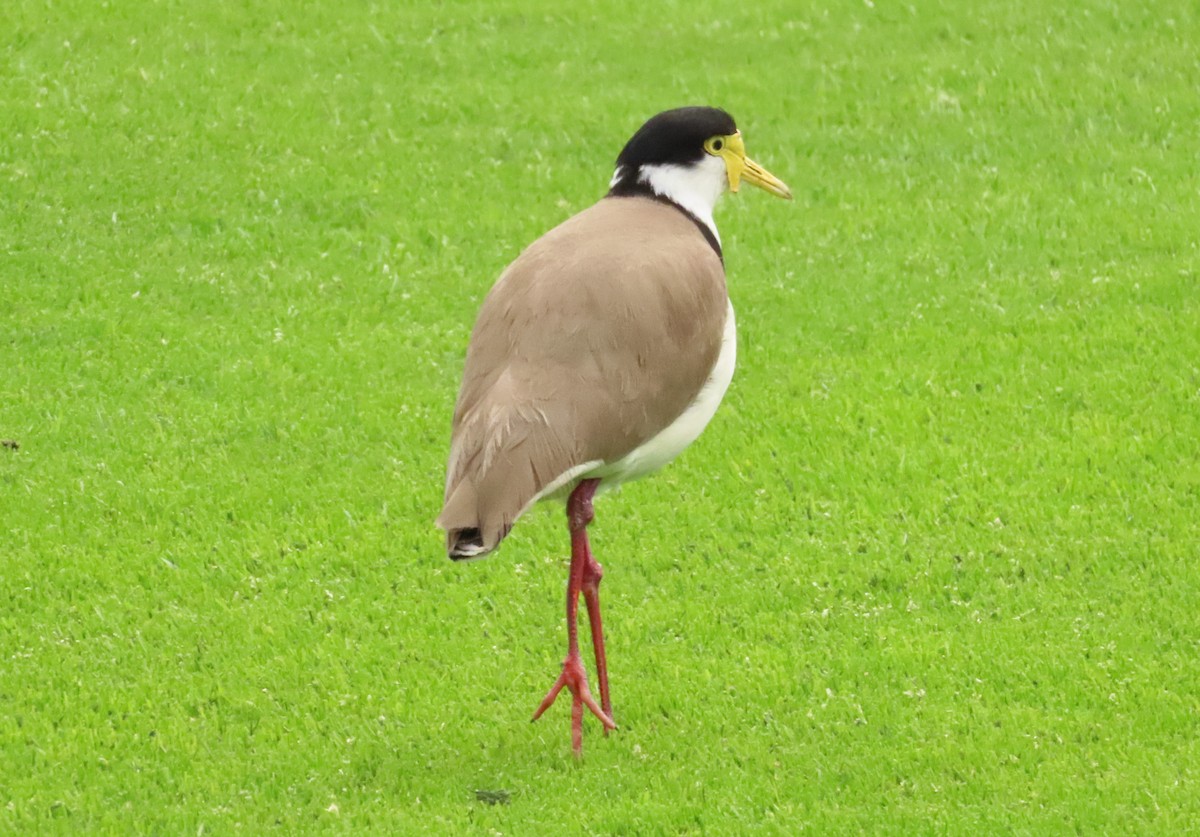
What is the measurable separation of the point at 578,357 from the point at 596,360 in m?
0.09

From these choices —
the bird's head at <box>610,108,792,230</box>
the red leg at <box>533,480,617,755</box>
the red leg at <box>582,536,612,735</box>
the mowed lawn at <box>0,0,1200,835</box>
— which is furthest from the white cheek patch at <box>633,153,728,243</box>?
the mowed lawn at <box>0,0,1200,835</box>

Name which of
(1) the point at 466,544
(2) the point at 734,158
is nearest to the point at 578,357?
(1) the point at 466,544

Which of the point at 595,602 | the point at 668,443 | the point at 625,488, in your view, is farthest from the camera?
the point at 625,488

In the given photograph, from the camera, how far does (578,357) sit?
8.25 meters

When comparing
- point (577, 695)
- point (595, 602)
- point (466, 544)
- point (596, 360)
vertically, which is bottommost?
point (577, 695)

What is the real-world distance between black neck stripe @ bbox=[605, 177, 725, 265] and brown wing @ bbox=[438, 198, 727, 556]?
13 cm

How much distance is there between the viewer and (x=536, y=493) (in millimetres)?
7805

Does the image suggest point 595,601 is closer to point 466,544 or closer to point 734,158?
point 466,544

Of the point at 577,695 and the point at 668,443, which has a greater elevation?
the point at 668,443

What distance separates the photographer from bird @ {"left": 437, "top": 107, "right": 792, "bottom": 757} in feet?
25.7

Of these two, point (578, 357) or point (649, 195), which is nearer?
point (578, 357)

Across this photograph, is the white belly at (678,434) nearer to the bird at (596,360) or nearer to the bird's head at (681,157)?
the bird at (596,360)

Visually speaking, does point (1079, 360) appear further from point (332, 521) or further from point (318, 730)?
point (318, 730)

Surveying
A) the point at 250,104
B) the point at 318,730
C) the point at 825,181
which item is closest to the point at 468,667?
the point at 318,730
